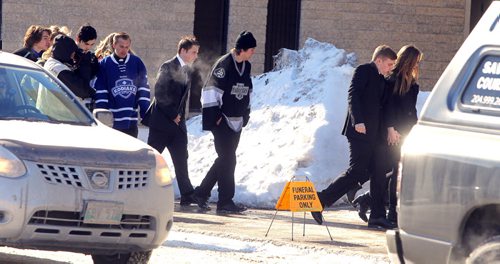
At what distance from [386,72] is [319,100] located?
3.38 meters

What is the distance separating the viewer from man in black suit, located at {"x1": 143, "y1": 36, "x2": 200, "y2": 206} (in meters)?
14.9

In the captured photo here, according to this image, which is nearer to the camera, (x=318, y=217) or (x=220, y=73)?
(x=318, y=217)

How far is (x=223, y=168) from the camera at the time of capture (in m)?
15.0

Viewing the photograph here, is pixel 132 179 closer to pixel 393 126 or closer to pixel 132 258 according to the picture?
pixel 132 258

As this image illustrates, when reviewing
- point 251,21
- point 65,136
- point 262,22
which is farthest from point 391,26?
point 65,136

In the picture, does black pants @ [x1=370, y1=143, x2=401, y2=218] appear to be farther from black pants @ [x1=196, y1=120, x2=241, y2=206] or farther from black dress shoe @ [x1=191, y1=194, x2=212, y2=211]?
black dress shoe @ [x1=191, y1=194, x2=212, y2=211]

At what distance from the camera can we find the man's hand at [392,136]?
45.4ft

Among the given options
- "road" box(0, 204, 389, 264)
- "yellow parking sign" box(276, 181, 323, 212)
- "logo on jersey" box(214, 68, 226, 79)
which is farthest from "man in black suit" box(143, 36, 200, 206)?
"yellow parking sign" box(276, 181, 323, 212)

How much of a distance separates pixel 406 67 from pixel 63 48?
3427 mm

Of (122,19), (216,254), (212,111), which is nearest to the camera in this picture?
(216,254)

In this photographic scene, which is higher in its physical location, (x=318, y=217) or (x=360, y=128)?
(x=360, y=128)

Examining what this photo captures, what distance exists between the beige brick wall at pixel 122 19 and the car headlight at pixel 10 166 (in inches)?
508

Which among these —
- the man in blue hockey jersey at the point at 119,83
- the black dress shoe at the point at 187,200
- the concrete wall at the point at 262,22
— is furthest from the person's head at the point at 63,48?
the concrete wall at the point at 262,22

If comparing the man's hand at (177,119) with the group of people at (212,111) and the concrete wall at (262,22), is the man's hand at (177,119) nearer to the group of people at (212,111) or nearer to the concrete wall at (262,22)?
the group of people at (212,111)
